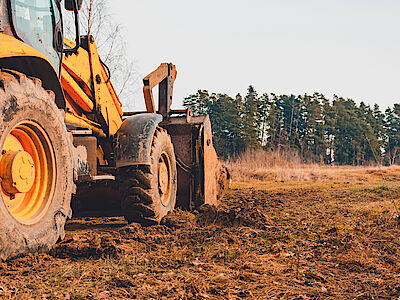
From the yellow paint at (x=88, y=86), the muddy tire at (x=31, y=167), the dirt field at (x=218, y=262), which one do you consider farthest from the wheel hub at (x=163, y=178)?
the muddy tire at (x=31, y=167)

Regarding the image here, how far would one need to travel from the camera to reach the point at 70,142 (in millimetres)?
4062

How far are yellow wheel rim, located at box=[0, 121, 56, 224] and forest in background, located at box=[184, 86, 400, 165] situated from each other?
48.0m

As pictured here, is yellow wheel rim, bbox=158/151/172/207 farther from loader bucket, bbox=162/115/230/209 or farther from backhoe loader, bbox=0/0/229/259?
loader bucket, bbox=162/115/230/209

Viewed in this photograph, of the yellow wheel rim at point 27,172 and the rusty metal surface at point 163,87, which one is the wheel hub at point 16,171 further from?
the rusty metal surface at point 163,87

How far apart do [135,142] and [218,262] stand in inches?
89.3

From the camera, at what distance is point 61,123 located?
3846 millimetres

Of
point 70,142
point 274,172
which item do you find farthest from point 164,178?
point 274,172

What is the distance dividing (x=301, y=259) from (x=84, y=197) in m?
3.81

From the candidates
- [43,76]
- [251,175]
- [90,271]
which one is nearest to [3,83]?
[43,76]

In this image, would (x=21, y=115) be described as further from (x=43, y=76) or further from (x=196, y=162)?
(x=196, y=162)

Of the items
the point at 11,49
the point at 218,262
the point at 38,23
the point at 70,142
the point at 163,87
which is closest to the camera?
the point at 11,49

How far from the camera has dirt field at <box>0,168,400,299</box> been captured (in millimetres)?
2879

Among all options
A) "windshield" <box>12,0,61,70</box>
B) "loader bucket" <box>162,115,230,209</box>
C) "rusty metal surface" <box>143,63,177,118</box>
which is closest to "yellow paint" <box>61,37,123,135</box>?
"windshield" <box>12,0,61,70</box>

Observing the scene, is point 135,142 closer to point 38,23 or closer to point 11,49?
point 38,23
